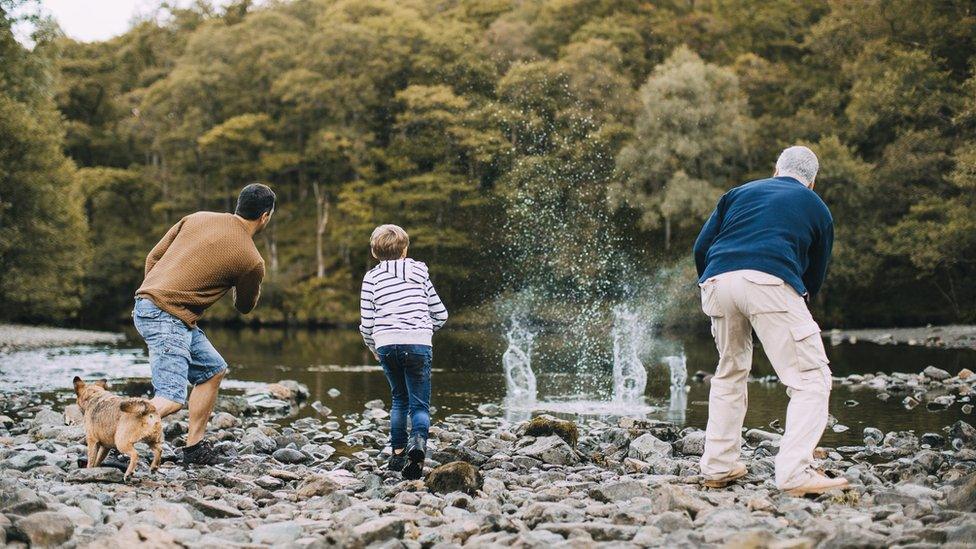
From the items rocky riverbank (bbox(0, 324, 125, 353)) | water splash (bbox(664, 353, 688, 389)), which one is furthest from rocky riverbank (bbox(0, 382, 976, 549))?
rocky riverbank (bbox(0, 324, 125, 353))

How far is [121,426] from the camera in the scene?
24.1ft

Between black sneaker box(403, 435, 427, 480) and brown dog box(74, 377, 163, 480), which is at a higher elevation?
brown dog box(74, 377, 163, 480)

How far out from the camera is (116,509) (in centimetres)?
622

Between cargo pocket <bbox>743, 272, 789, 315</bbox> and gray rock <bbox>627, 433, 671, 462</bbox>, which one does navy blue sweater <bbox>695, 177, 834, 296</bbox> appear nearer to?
cargo pocket <bbox>743, 272, 789, 315</bbox>

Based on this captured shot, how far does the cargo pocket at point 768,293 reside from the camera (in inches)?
255

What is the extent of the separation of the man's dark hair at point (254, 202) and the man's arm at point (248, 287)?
445 mm

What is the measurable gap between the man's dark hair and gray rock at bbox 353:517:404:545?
11.8ft

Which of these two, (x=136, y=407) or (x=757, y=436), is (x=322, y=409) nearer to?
(x=757, y=436)

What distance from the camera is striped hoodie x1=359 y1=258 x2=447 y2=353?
26.1 ft

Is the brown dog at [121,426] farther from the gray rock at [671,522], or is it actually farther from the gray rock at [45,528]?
the gray rock at [671,522]

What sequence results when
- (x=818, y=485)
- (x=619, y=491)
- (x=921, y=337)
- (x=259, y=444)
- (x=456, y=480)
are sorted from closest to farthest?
(x=818, y=485) → (x=619, y=491) → (x=456, y=480) → (x=259, y=444) → (x=921, y=337)

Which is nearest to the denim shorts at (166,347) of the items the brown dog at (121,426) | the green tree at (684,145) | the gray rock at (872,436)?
the brown dog at (121,426)

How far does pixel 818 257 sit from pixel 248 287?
4.64m

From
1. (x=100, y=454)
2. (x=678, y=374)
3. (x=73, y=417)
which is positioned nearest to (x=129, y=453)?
(x=100, y=454)
